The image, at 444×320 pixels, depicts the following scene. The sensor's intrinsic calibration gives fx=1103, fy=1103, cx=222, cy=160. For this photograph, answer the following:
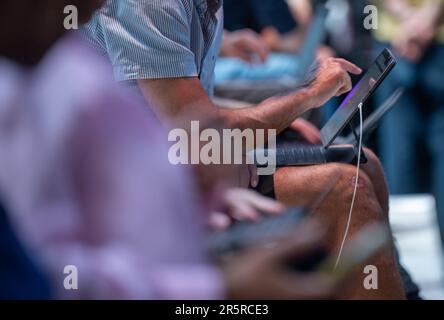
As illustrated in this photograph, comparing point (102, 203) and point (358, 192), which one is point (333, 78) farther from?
point (102, 203)

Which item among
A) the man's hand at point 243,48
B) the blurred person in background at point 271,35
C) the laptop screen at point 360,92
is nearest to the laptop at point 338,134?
the laptop screen at point 360,92

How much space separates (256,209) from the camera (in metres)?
1.75

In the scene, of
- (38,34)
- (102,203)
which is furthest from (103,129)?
(38,34)

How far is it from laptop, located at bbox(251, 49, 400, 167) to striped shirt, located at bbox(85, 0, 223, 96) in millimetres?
260

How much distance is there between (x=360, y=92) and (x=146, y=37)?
1.46 ft

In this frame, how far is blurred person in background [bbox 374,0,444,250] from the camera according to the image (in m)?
3.58

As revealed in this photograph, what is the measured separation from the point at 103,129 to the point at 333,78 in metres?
0.96

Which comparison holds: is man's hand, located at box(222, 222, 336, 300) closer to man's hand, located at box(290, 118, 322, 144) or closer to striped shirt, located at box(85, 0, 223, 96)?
striped shirt, located at box(85, 0, 223, 96)

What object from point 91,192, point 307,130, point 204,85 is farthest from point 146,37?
point 91,192

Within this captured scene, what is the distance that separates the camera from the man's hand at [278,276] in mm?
1372

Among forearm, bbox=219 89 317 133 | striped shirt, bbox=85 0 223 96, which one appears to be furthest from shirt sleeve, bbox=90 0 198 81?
forearm, bbox=219 89 317 133

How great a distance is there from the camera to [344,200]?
2.19m

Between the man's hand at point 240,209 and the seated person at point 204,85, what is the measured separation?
0.25m

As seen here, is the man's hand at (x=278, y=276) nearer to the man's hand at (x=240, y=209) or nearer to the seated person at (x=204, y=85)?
the man's hand at (x=240, y=209)
